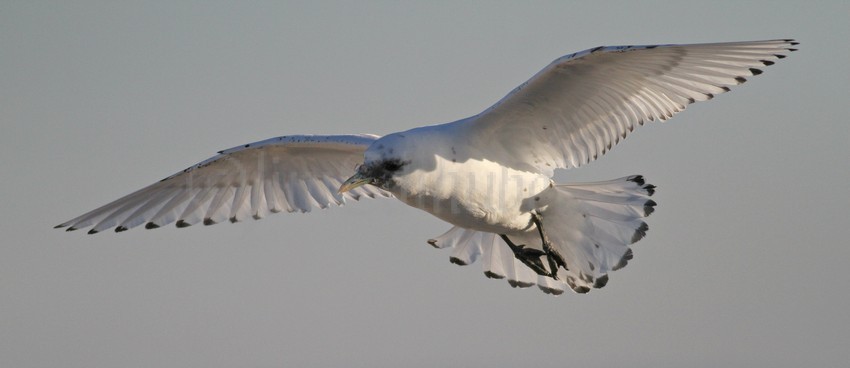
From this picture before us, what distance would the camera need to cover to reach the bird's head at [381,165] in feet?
24.6

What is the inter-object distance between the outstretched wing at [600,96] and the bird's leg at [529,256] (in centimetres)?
65

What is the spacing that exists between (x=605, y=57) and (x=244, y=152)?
10.3ft

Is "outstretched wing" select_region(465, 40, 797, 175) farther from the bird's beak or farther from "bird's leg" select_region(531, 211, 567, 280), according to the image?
the bird's beak

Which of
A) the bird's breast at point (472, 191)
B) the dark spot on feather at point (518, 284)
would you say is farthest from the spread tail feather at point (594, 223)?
the dark spot on feather at point (518, 284)

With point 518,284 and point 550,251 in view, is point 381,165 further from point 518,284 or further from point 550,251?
point 518,284

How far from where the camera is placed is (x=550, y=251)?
338 inches

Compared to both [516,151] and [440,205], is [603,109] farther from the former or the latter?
[440,205]

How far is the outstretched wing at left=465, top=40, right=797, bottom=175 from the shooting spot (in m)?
7.61

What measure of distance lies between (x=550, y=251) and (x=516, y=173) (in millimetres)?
714

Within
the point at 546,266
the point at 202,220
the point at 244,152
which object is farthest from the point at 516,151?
the point at 202,220

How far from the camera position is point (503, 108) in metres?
7.89

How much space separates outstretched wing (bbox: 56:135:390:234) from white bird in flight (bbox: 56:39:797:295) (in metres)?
0.01

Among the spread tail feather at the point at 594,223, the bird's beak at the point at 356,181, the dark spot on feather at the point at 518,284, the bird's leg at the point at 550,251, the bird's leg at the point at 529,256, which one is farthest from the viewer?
the dark spot on feather at the point at 518,284

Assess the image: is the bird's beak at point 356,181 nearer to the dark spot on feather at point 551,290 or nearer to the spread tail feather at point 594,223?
the spread tail feather at point 594,223
